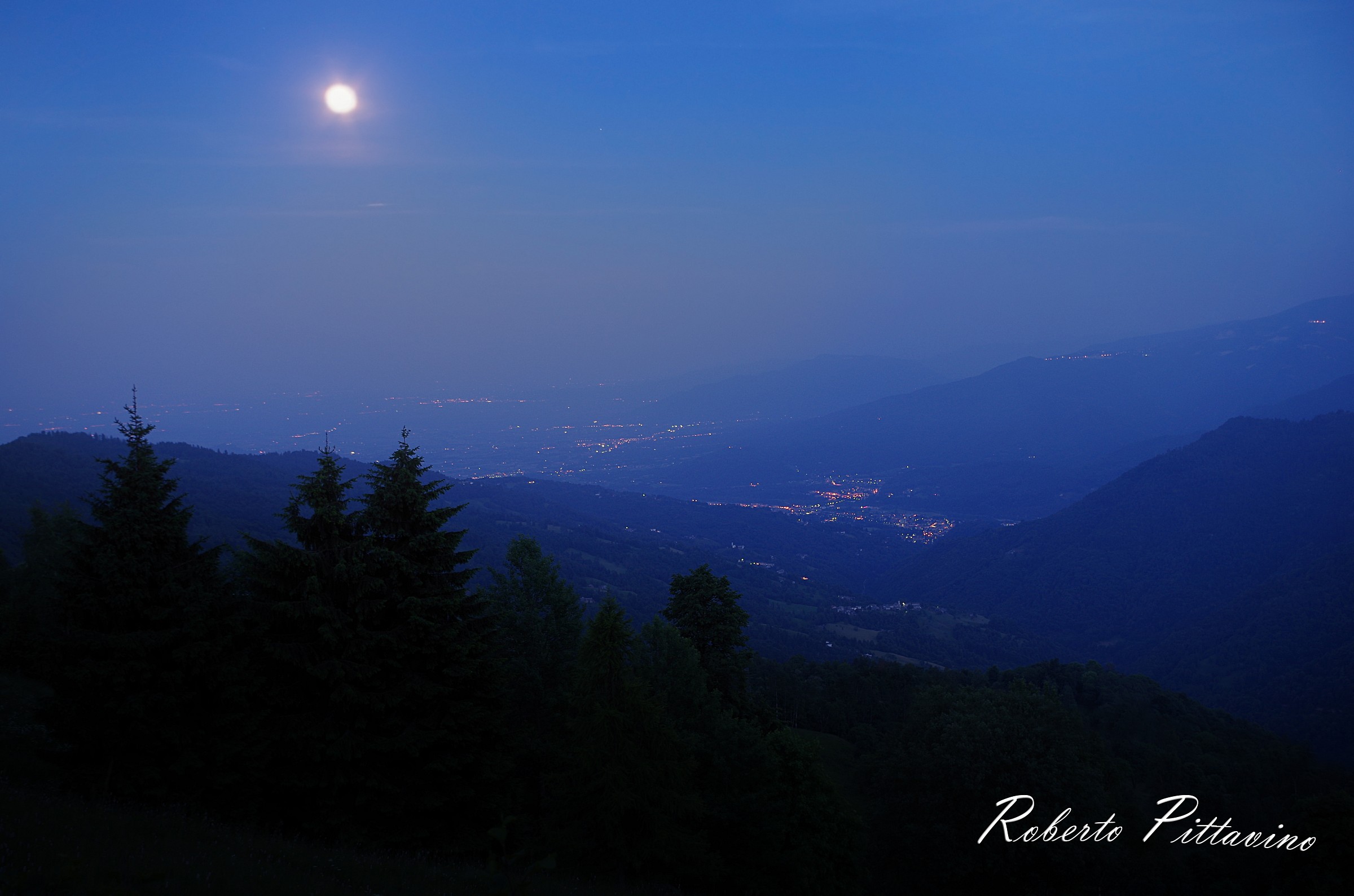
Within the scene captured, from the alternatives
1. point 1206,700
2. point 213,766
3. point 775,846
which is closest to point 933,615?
point 1206,700

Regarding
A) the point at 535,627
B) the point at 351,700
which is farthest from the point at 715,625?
the point at 351,700

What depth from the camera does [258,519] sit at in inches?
5187

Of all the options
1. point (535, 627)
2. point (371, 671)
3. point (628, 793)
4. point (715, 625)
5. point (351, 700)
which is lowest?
point (628, 793)

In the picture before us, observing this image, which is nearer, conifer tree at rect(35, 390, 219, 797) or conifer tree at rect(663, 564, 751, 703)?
conifer tree at rect(35, 390, 219, 797)

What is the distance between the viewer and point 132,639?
565 inches

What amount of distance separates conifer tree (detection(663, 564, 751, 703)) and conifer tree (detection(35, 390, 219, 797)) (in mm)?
17030

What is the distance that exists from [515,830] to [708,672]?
11.9 metres

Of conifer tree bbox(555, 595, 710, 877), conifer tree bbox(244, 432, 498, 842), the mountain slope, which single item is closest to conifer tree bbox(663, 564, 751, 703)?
conifer tree bbox(555, 595, 710, 877)

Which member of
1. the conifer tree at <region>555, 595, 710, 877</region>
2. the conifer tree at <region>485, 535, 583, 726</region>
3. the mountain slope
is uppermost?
the conifer tree at <region>485, 535, 583, 726</region>

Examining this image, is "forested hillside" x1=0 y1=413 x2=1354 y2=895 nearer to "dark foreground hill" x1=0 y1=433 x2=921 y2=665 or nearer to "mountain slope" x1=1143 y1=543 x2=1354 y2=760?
"mountain slope" x1=1143 y1=543 x2=1354 y2=760

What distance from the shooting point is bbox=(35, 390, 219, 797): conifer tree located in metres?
14.2

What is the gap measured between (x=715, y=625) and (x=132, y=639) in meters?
20.1

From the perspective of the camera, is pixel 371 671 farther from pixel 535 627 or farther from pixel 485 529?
pixel 485 529

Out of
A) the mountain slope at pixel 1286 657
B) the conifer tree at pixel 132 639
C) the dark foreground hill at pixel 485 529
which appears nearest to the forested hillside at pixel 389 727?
the conifer tree at pixel 132 639
